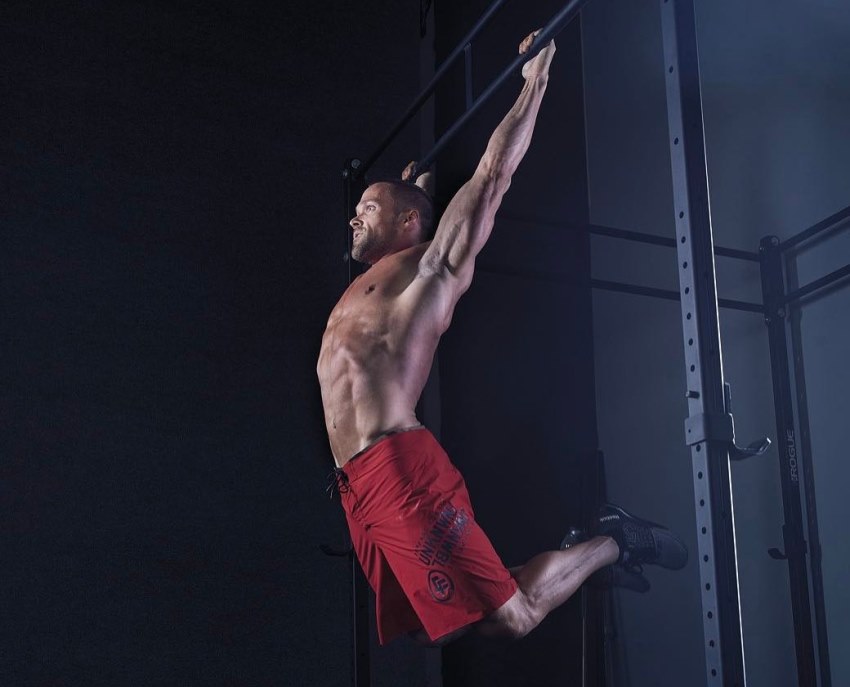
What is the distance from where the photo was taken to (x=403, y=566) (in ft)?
8.32

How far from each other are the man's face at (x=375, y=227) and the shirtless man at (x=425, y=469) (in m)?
0.23

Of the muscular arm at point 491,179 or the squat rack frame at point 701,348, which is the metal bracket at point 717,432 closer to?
the squat rack frame at point 701,348

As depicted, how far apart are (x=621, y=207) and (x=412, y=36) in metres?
1.35

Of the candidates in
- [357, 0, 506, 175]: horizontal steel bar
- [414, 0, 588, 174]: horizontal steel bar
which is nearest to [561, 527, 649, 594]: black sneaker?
[414, 0, 588, 174]: horizontal steel bar

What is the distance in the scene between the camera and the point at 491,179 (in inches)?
108

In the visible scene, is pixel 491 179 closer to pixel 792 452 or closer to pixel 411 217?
pixel 411 217

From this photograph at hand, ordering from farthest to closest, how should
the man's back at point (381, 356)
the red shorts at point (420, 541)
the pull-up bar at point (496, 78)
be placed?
1. the man's back at point (381, 356)
2. the pull-up bar at point (496, 78)
3. the red shorts at point (420, 541)

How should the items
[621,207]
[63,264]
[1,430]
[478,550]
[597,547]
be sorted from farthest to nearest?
[621,207] → [63,264] → [1,430] → [597,547] → [478,550]

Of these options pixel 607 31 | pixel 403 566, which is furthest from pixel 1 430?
pixel 607 31

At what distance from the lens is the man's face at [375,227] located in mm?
3264

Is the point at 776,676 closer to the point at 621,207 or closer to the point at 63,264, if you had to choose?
the point at 621,207

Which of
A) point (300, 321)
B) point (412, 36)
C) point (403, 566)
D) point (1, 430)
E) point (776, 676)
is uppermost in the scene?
point (412, 36)

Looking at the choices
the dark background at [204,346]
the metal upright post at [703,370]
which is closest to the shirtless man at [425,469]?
the metal upright post at [703,370]

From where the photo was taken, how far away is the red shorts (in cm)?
246
